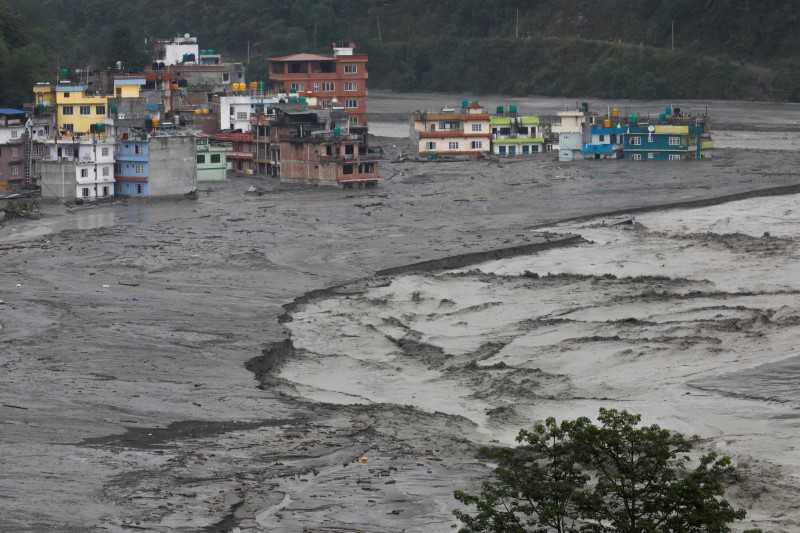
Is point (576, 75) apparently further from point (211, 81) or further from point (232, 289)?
point (232, 289)

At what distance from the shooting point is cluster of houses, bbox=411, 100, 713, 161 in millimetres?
77812

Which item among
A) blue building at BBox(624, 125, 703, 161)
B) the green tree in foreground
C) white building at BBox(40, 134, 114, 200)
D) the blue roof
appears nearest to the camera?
the green tree in foreground

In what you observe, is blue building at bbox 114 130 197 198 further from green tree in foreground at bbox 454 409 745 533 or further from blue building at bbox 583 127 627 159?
green tree in foreground at bbox 454 409 745 533

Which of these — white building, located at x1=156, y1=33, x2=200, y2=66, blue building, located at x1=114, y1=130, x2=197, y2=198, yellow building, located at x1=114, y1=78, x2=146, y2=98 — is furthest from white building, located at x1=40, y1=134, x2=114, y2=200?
white building, located at x1=156, y1=33, x2=200, y2=66

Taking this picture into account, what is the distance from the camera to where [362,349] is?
34.8 m

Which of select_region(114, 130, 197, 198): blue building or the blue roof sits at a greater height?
the blue roof

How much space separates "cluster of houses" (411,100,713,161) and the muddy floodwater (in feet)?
55.1

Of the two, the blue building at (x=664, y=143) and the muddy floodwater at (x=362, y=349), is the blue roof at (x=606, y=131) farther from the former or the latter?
the muddy floodwater at (x=362, y=349)

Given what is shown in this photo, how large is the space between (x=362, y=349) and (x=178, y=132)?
34.8 metres

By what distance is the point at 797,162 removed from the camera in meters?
74.0

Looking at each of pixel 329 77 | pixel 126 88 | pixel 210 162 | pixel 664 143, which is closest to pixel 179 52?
pixel 329 77

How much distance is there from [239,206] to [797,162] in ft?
95.2

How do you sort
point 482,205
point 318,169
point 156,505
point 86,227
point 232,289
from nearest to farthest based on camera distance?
point 156,505
point 232,289
point 86,227
point 482,205
point 318,169

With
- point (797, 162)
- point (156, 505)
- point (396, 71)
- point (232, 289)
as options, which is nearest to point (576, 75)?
point (396, 71)
